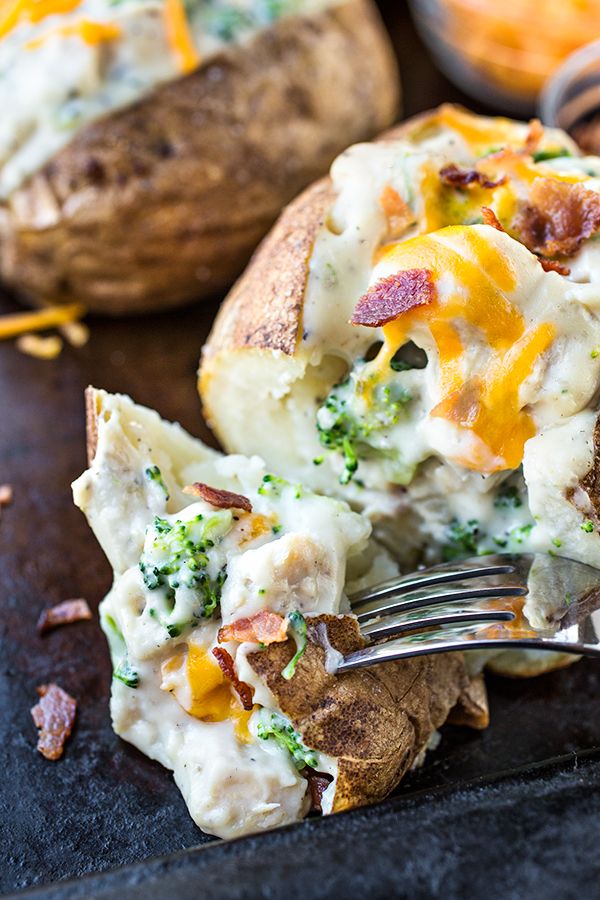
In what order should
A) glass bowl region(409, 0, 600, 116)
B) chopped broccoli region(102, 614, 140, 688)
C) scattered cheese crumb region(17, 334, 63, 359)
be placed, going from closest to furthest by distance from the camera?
chopped broccoli region(102, 614, 140, 688)
scattered cheese crumb region(17, 334, 63, 359)
glass bowl region(409, 0, 600, 116)

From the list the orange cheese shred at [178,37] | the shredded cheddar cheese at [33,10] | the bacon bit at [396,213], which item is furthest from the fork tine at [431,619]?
the shredded cheddar cheese at [33,10]

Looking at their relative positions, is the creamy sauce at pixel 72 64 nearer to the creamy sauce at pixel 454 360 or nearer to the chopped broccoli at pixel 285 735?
the creamy sauce at pixel 454 360

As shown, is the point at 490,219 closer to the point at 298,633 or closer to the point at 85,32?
the point at 298,633

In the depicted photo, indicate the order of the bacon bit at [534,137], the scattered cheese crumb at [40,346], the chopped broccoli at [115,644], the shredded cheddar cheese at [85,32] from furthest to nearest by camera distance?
the scattered cheese crumb at [40,346] < the shredded cheddar cheese at [85,32] < the bacon bit at [534,137] < the chopped broccoli at [115,644]

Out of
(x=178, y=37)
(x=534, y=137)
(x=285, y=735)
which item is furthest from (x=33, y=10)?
(x=285, y=735)

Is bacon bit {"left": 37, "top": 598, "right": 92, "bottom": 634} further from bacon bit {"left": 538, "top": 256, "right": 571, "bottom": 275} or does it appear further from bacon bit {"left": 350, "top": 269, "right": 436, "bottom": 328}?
bacon bit {"left": 538, "top": 256, "right": 571, "bottom": 275}

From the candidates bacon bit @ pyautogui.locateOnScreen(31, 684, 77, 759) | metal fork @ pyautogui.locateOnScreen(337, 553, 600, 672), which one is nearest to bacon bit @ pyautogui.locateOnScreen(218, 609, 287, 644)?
metal fork @ pyautogui.locateOnScreen(337, 553, 600, 672)

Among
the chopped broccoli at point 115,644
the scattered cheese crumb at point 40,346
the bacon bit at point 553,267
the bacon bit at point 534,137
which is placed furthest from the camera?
the scattered cheese crumb at point 40,346

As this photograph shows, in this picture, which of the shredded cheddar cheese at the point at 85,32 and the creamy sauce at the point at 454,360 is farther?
the shredded cheddar cheese at the point at 85,32
